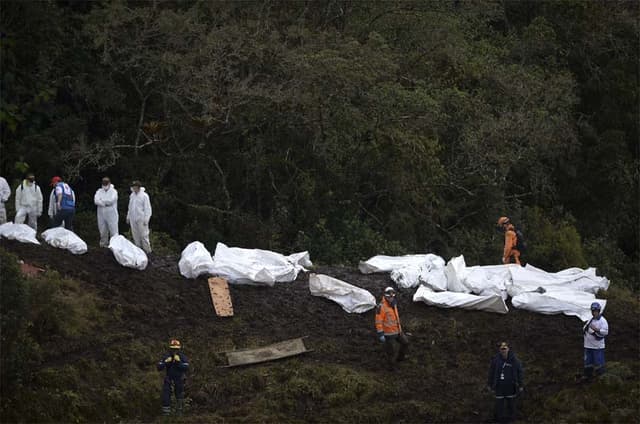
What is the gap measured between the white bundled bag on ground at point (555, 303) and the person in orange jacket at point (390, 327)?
2.75 meters

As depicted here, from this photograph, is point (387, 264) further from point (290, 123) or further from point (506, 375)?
point (290, 123)

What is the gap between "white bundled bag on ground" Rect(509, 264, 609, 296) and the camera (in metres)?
19.8

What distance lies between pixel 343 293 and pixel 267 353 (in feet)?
7.25

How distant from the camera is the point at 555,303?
18.9m

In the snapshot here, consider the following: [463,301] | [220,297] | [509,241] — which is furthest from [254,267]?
[509,241]

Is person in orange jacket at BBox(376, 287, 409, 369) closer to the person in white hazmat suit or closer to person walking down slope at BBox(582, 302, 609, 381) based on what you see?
person walking down slope at BBox(582, 302, 609, 381)

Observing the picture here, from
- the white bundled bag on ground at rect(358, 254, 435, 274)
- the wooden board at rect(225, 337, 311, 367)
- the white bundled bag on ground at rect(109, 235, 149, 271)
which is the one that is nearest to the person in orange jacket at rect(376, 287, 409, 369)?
the wooden board at rect(225, 337, 311, 367)

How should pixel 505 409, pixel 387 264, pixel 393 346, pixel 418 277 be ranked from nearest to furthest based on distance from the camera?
pixel 505 409
pixel 393 346
pixel 418 277
pixel 387 264

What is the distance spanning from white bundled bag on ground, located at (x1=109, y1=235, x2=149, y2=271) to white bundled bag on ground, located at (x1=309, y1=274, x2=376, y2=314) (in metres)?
3.01

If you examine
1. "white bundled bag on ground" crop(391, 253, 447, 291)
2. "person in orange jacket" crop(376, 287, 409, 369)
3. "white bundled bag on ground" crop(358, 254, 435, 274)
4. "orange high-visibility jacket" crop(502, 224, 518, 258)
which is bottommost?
"person in orange jacket" crop(376, 287, 409, 369)

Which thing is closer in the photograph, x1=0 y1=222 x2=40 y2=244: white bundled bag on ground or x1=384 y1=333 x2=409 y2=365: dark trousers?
x1=384 y1=333 x2=409 y2=365: dark trousers

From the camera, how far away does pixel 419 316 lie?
18859 millimetres

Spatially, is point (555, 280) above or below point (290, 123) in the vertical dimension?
below

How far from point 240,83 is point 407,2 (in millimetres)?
6233
